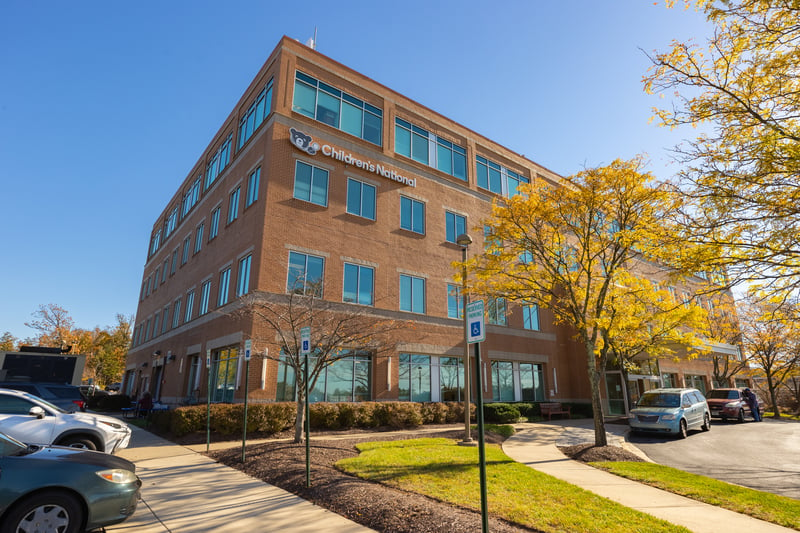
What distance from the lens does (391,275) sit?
74.3 ft

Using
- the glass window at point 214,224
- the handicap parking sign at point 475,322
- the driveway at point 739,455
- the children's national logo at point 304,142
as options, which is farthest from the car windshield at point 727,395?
the glass window at point 214,224

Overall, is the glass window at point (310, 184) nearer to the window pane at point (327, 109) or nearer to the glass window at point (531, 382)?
the window pane at point (327, 109)

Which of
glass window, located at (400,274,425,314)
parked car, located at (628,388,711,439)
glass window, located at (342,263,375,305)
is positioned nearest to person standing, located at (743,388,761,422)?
parked car, located at (628,388,711,439)

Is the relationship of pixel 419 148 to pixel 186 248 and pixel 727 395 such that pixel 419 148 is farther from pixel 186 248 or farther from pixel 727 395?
pixel 727 395

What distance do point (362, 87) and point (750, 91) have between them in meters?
19.7

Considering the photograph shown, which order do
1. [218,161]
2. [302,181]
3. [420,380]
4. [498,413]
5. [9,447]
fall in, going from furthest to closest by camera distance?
[218,161]
[420,380]
[498,413]
[302,181]
[9,447]

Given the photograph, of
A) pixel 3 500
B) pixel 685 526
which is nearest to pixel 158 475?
pixel 3 500

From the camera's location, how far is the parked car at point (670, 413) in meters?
17.1

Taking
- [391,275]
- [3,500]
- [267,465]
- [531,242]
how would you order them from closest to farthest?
[3,500] < [267,465] < [531,242] < [391,275]

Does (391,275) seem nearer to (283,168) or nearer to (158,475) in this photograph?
(283,168)

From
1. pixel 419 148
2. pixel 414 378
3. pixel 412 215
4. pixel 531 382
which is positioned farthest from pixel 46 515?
pixel 531 382

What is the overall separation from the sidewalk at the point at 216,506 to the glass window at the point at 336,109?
17090 millimetres

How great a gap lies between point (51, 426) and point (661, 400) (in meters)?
20.7

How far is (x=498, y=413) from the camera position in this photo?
2197 cm
